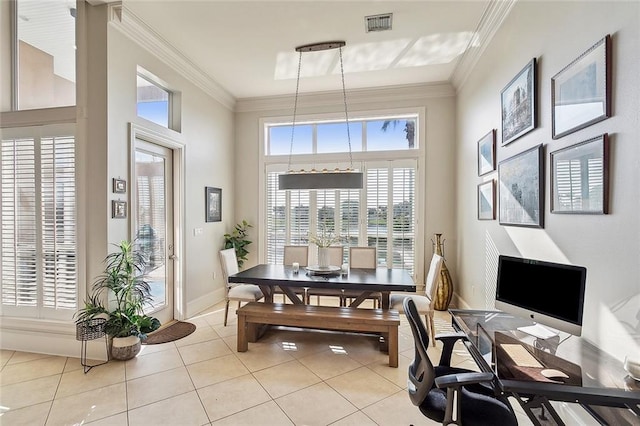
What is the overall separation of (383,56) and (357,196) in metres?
2.10

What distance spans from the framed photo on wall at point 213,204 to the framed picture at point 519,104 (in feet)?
12.8

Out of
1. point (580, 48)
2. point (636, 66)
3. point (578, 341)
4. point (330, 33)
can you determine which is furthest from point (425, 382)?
point (330, 33)

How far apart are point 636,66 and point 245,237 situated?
503cm

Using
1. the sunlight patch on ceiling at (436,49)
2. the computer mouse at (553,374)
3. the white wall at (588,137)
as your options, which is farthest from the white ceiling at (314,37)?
the computer mouse at (553,374)

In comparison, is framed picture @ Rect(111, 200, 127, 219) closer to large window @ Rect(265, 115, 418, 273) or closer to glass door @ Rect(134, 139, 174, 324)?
glass door @ Rect(134, 139, 174, 324)

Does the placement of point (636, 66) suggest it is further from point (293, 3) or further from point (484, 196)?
point (293, 3)

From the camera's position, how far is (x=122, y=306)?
311cm

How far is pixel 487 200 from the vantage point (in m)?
3.33

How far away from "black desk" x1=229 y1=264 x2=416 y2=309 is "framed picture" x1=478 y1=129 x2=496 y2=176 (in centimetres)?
148

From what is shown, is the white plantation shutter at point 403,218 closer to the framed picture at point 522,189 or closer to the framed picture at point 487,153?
the framed picture at point 487,153

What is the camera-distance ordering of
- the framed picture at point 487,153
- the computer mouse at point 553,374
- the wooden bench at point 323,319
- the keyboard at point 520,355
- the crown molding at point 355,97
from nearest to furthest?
the computer mouse at point 553,374, the keyboard at point 520,355, the wooden bench at point 323,319, the framed picture at point 487,153, the crown molding at point 355,97

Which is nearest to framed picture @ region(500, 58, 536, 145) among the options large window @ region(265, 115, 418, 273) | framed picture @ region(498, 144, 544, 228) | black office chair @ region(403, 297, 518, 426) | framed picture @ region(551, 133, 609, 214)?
framed picture @ region(498, 144, 544, 228)

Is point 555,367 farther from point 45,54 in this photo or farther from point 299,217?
point 45,54

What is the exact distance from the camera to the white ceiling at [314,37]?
2.98 metres
